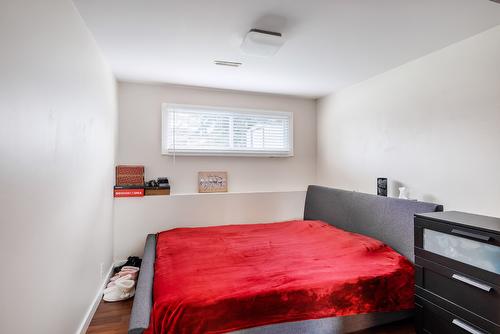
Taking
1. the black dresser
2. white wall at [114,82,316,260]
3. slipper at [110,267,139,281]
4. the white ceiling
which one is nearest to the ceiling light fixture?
the white ceiling

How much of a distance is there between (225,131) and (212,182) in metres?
0.74

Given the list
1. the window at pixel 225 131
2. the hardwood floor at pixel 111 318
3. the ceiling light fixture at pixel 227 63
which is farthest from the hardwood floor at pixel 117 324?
the ceiling light fixture at pixel 227 63

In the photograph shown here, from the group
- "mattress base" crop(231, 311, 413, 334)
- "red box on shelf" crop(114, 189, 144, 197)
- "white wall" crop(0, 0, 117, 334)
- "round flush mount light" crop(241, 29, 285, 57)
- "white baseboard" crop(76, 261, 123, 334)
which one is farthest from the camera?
"red box on shelf" crop(114, 189, 144, 197)

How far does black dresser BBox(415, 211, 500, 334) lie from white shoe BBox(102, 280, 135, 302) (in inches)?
96.4

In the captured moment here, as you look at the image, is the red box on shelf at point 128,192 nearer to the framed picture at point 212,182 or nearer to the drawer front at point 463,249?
the framed picture at point 212,182

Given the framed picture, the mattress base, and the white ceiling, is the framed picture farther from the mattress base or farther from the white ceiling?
the mattress base

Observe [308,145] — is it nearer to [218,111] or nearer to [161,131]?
[218,111]

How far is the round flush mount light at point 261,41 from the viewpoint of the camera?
2.09 meters

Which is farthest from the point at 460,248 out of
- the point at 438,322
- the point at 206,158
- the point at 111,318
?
the point at 206,158

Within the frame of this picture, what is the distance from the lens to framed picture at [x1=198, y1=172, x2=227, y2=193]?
3.69 meters

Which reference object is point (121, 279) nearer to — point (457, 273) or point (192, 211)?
point (192, 211)

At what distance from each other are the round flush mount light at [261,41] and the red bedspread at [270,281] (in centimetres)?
176

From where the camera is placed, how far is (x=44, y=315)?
1.36 meters

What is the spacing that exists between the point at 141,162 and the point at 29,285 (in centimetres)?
238
